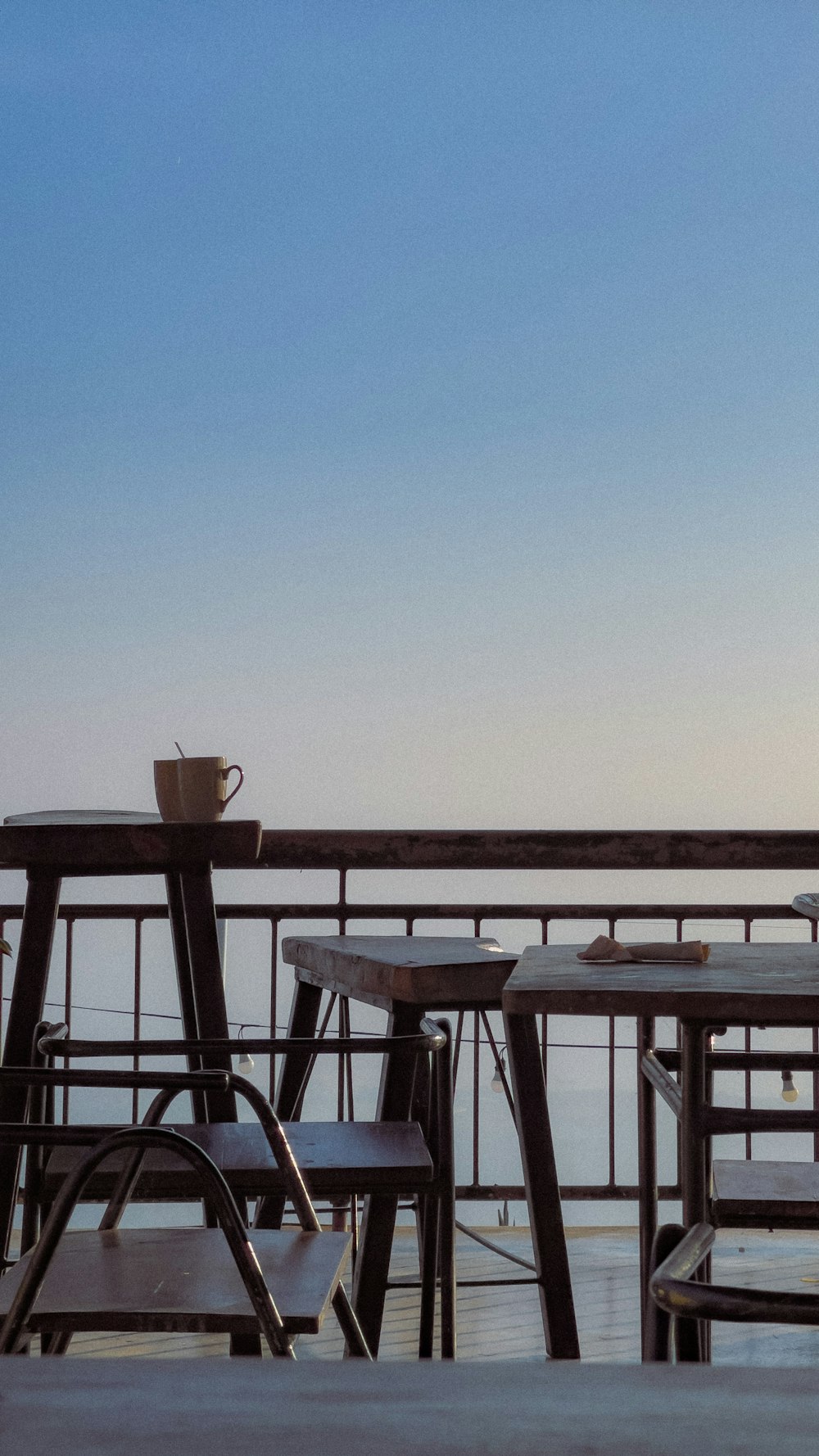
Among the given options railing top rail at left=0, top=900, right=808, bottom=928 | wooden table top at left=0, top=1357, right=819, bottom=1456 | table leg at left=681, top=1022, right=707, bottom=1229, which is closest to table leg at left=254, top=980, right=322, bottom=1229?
railing top rail at left=0, top=900, right=808, bottom=928

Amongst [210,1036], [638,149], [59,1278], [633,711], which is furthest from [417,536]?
[59,1278]

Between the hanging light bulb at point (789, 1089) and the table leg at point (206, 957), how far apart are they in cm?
128

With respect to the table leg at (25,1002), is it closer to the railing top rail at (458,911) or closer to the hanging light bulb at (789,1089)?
the railing top rail at (458,911)

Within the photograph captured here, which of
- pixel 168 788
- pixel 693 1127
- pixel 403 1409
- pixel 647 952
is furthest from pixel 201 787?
pixel 403 1409

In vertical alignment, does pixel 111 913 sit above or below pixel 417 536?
below

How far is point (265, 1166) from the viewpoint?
1827 millimetres

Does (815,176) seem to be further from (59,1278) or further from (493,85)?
(59,1278)

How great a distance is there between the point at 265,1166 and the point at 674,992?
0.65 m

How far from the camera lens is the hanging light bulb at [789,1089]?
9.64 feet

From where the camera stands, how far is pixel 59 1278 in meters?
1.49

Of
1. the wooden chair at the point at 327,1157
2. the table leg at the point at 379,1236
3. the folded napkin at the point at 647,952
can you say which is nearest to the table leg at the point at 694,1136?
the folded napkin at the point at 647,952

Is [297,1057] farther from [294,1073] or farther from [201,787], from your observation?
[201,787]

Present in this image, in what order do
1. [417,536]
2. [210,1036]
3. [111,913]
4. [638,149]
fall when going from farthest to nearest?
[417,536]
[638,149]
[111,913]
[210,1036]

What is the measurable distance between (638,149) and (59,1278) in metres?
9.00
